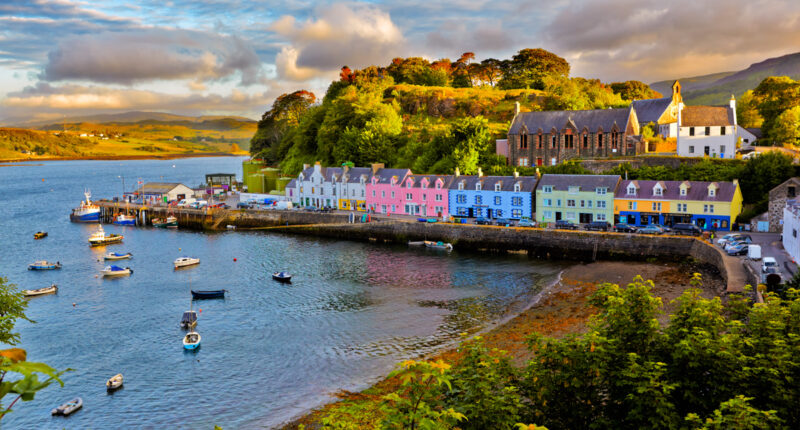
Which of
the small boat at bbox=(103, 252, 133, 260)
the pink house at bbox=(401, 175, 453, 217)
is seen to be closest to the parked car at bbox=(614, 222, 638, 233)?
the pink house at bbox=(401, 175, 453, 217)

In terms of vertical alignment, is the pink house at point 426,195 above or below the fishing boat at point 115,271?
above

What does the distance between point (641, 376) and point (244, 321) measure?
29988 millimetres

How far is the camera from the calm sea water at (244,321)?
87.1 feet

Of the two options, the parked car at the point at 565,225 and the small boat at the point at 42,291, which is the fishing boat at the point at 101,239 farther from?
the parked car at the point at 565,225

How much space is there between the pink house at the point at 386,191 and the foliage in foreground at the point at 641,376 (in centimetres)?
5900

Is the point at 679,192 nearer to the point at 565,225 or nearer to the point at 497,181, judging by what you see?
the point at 565,225

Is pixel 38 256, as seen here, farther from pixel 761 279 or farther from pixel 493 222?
pixel 761 279

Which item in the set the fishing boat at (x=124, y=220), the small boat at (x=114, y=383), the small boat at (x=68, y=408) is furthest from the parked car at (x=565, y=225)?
the fishing boat at (x=124, y=220)

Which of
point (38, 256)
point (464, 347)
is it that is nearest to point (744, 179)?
point (464, 347)

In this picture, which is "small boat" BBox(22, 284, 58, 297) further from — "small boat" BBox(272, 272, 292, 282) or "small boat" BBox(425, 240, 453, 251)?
"small boat" BBox(425, 240, 453, 251)

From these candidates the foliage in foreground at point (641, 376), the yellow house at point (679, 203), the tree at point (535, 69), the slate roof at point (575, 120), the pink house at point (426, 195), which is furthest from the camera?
the tree at point (535, 69)

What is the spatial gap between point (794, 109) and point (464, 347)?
253 feet

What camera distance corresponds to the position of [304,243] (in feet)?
221

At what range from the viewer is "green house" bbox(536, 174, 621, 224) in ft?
198
